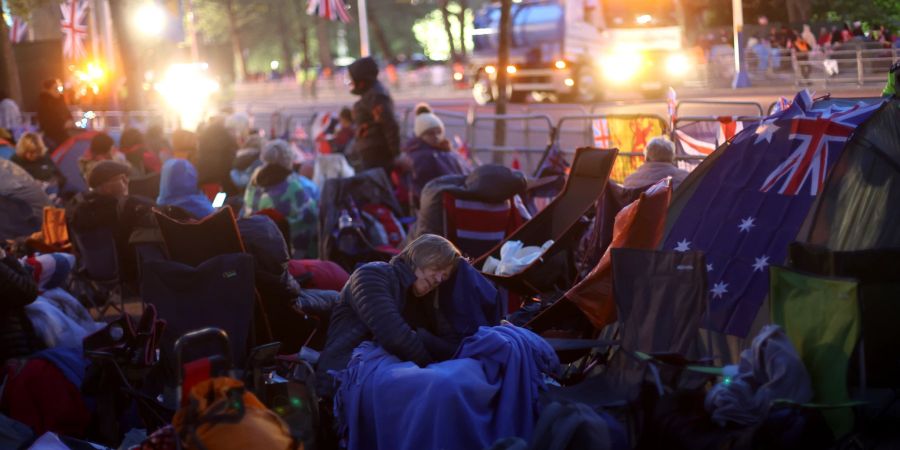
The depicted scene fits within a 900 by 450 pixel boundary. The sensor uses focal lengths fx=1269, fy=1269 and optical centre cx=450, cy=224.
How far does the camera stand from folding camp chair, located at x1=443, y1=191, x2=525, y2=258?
8852 mm

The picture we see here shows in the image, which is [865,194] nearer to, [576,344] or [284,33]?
A: [576,344]

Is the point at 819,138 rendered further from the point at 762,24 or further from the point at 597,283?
the point at 762,24

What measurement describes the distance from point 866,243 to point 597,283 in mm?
1364

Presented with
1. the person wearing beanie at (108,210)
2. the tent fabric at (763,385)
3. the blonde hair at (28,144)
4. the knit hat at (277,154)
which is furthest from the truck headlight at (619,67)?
the tent fabric at (763,385)

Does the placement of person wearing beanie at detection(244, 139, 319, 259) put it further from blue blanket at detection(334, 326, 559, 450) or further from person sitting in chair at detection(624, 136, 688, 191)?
blue blanket at detection(334, 326, 559, 450)

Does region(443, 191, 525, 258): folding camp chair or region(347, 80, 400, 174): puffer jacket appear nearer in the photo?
region(443, 191, 525, 258): folding camp chair

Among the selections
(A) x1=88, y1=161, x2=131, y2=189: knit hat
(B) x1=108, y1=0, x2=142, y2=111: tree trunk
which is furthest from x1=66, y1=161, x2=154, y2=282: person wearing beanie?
(B) x1=108, y1=0, x2=142, y2=111: tree trunk

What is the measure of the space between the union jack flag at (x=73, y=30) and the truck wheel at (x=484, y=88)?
9.57 m

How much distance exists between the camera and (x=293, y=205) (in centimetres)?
1060

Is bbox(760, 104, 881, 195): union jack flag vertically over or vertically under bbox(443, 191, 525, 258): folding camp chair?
over

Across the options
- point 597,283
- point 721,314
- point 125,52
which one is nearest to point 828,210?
point 721,314

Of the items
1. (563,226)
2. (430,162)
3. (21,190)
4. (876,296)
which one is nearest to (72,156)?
(21,190)

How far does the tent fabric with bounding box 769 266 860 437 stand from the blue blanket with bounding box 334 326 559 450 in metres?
1.15

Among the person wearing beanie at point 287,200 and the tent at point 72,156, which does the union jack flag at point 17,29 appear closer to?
the tent at point 72,156
